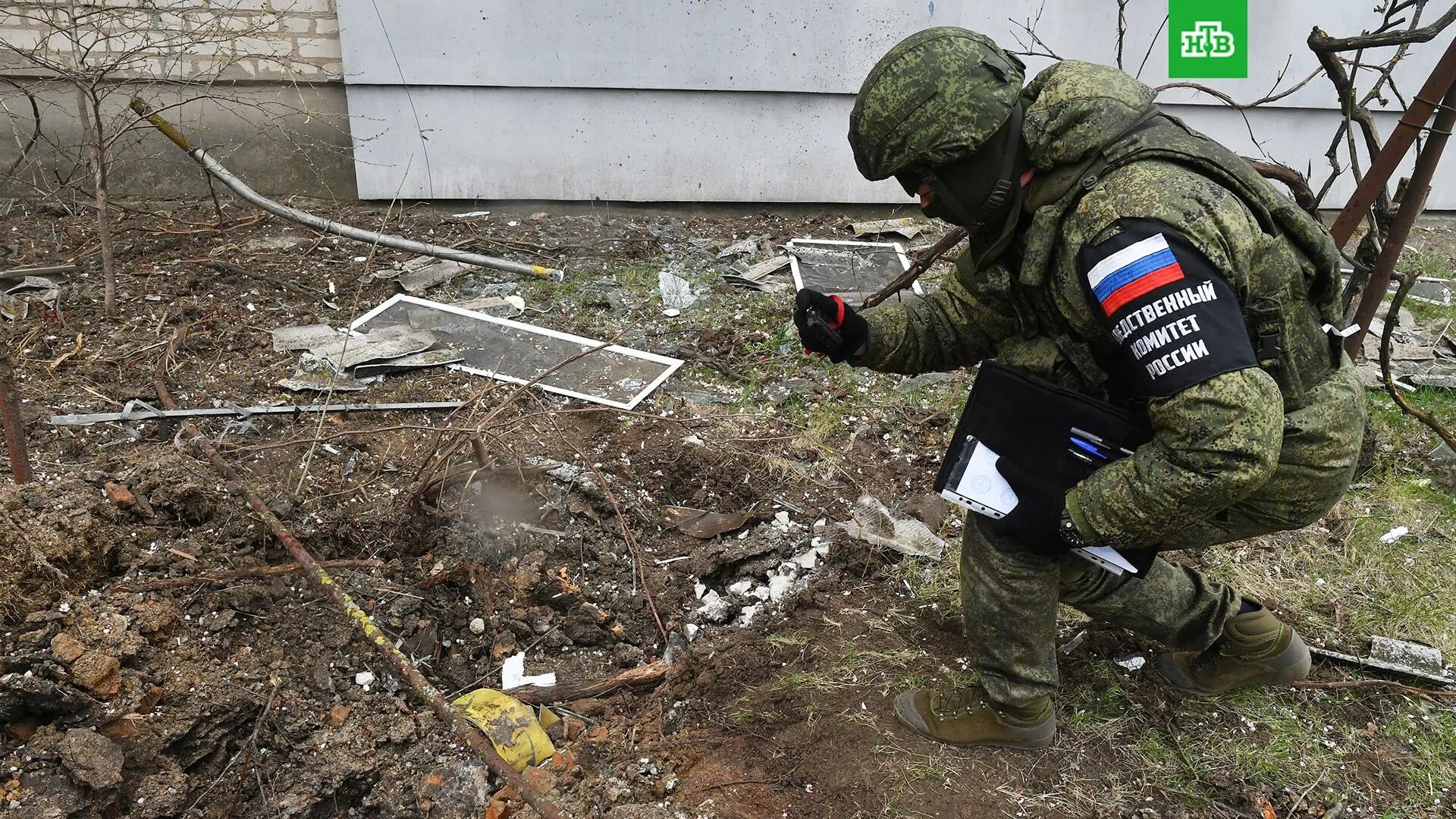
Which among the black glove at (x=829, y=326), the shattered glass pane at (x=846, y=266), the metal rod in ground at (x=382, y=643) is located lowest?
the metal rod in ground at (x=382, y=643)

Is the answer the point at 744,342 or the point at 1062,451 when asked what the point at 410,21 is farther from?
the point at 1062,451

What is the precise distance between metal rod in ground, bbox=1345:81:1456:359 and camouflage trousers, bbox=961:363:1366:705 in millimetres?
1125

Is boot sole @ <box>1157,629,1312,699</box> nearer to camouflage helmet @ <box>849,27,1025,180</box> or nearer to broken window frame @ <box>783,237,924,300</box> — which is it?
camouflage helmet @ <box>849,27,1025,180</box>

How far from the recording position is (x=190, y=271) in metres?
5.09

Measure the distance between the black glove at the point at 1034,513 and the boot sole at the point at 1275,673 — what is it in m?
0.97

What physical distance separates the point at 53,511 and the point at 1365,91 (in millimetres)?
8640

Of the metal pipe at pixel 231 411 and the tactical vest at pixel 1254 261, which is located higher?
the tactical vest at pixel 1254 261

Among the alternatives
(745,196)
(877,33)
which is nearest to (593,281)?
(745,196)

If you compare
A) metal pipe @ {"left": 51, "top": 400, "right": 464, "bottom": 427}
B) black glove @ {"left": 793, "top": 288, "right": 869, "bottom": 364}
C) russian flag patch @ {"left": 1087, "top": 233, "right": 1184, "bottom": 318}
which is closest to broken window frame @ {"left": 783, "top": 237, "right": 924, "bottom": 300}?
metal pipe @ {"left": 51, "top": 400, "right": 464, "bottom": 427}

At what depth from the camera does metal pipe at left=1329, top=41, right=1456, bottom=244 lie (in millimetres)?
3070

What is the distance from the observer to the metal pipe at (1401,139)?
307cm

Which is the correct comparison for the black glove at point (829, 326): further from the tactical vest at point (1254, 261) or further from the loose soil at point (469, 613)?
the loose soil at point (469, 613)

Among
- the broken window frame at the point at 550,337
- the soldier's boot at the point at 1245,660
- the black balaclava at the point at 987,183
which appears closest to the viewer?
the black balaclava at the point at 987,183

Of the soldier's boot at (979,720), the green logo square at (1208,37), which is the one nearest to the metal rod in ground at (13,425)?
the soldier's boot at (979,720)
